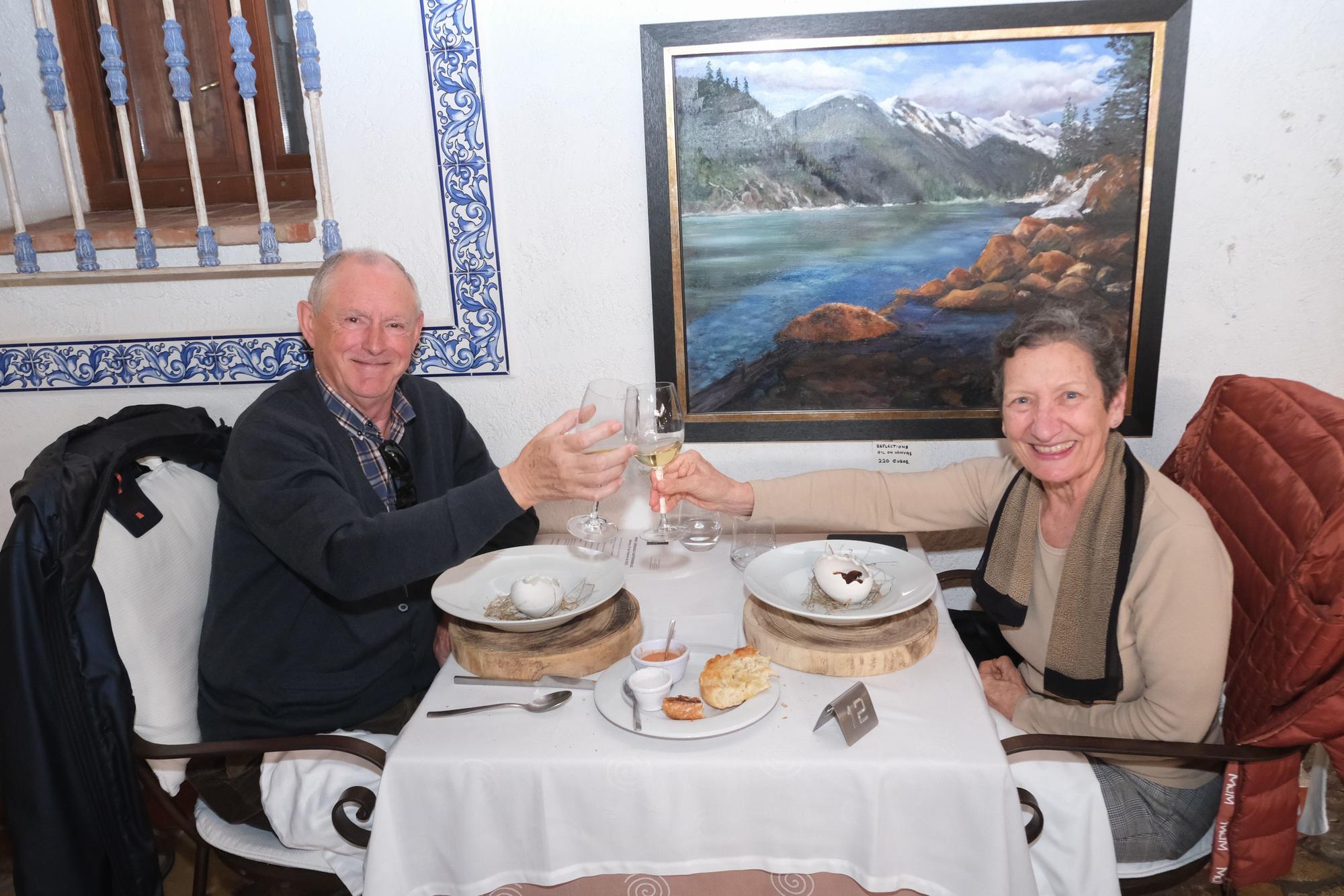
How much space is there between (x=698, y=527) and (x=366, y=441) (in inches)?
32.7

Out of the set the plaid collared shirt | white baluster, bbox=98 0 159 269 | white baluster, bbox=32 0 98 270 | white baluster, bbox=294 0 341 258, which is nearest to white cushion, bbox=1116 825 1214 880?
the plaid collared shirt

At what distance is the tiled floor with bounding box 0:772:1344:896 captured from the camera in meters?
2.20

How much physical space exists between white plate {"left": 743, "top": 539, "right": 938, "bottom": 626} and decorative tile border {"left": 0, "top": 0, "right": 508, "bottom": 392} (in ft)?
3.39

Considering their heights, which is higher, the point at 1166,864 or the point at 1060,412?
the point at 1060,412

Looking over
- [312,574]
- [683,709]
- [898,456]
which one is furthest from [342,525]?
[898,456]

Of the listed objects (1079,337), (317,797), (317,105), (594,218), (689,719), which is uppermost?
(317,105)

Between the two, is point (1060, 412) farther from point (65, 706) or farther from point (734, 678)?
point (65, 706)

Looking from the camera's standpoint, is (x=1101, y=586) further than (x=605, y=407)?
Yes

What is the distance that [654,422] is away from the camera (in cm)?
163

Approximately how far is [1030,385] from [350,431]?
4.63 ft

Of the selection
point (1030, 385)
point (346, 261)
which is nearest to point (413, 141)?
point (346, 261)

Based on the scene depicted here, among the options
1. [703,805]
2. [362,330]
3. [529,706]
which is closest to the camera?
[703,805]

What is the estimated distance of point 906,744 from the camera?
1.38 meters

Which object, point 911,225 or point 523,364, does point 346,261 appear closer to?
point 523,364
